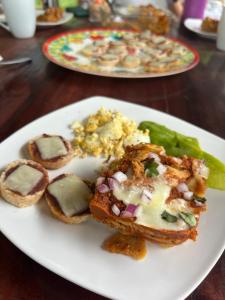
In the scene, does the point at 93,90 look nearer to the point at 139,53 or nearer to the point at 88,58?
the point at 88,58

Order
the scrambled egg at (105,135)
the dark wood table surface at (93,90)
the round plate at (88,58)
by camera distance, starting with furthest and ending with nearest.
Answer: the round plate at (88,58)
the dark wood table surface at (93,90)
the scrambled egg at (105,135)

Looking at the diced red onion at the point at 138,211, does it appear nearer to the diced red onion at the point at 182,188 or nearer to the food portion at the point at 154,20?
the diced red onion at the point at 182,188

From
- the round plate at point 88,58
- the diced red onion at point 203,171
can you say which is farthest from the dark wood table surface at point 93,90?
the diced red onion at point 203,171

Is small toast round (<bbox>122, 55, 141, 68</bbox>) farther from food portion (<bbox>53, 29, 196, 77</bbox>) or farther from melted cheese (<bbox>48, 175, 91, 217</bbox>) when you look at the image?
melted cheese (<bbox>48, 175, 91, 217</bbox>)

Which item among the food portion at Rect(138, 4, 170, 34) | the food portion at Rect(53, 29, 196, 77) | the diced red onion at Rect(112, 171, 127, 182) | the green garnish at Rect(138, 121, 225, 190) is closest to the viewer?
the diced red onion at Rect(112, 171, 127, 182)

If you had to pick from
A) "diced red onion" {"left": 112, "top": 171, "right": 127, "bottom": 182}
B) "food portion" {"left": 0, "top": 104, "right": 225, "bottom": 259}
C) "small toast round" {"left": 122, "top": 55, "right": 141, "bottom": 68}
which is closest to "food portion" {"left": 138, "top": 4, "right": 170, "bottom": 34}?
"small toast round" {"left": 122, "top": 55, "right": 141, "bottom": 68}

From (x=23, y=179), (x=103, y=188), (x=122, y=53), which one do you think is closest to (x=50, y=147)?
(x=23, y=179)

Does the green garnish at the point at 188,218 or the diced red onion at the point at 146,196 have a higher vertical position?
the diced red onion at the point at 146,196
